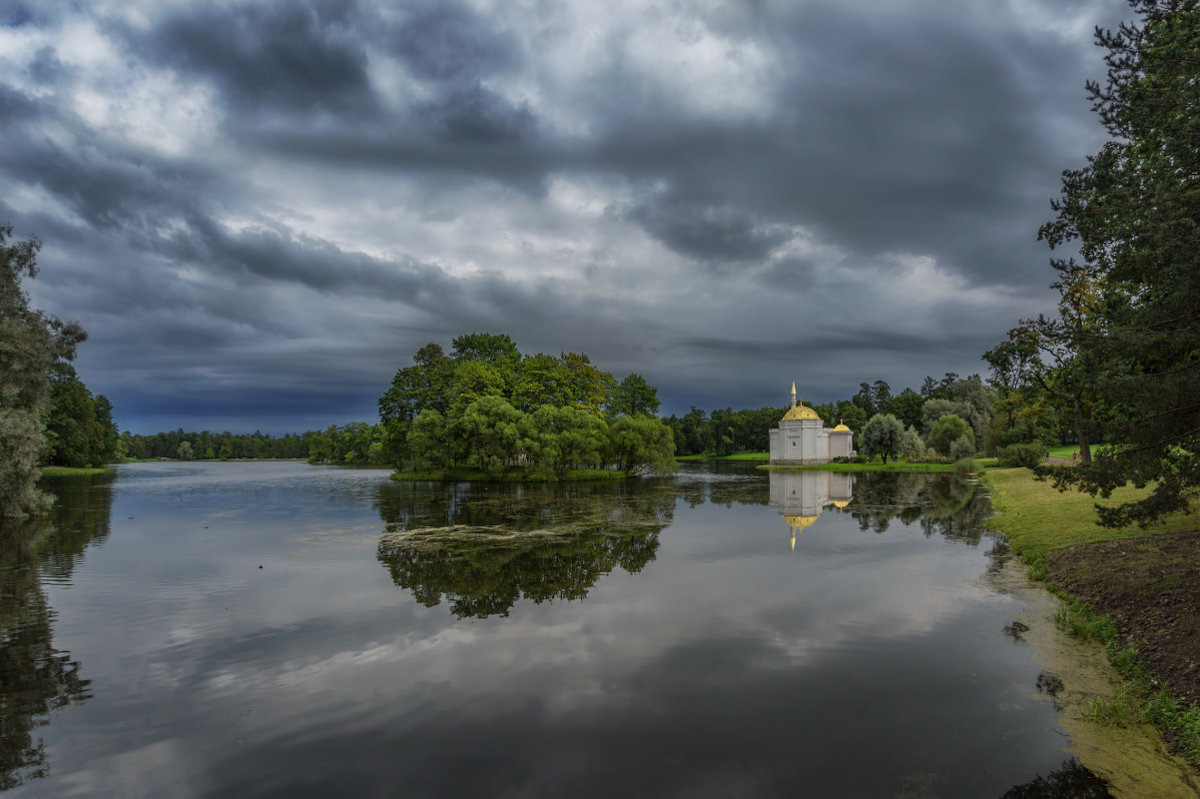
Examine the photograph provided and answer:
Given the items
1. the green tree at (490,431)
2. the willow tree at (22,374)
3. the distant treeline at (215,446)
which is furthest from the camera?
the distant treeline at (215,446)

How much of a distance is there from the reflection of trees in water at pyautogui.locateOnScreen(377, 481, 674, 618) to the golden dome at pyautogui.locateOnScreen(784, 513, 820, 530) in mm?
5389

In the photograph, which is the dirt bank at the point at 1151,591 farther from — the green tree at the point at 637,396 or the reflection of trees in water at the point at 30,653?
the green tree at the point at 637,396

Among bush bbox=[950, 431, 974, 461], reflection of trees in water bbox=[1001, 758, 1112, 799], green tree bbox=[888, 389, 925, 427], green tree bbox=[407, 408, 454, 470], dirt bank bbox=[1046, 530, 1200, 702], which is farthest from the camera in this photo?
green tree bbox=[888, 389, 925, 427]

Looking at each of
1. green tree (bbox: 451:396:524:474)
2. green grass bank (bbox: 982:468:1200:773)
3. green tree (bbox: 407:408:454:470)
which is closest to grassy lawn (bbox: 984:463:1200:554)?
green grass bank (bbox: 982:468:1200:773)

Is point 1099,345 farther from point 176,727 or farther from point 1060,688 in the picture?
point 176,727

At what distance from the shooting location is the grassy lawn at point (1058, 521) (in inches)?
619

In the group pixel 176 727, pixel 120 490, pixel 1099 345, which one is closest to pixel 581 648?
pixel 176 727

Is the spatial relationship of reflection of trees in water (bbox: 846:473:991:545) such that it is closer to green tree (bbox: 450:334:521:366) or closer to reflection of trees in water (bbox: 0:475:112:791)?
reflection of trees in water (bbox: 0:475:112:791)

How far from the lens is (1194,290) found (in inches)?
323

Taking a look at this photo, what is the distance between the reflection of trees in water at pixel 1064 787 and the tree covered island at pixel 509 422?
43.0 m

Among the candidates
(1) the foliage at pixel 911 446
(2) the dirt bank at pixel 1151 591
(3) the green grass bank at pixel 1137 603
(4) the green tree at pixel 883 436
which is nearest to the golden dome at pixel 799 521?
(3) the green grass bank at pixel 1137 603

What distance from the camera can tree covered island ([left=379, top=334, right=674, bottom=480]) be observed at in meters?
49.6

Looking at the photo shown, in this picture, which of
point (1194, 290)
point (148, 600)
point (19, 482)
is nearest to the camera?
point (1194, 290)

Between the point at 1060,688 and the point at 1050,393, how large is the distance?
1814 centimetres
